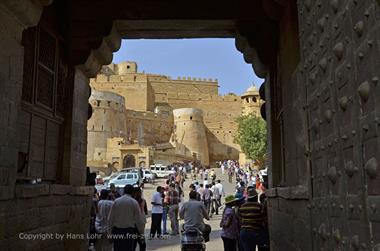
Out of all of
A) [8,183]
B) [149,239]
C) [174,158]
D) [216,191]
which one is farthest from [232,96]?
[8,183]

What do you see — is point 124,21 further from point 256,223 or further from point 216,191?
point 216,191

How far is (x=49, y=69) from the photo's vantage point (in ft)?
20.0

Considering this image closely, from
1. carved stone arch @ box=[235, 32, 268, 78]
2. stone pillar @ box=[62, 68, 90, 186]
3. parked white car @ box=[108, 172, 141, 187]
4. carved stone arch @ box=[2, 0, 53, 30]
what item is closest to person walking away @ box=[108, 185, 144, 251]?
stone pillar @ box=[62, 68, 90, 186]

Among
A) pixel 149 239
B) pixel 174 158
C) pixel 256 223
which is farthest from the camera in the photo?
pixel 174 158

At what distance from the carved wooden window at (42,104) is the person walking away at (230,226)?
2.59 metres

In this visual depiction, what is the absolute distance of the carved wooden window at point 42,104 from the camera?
5.27 meters

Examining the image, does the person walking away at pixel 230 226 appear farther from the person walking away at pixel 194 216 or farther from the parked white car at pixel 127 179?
the parked white car at pixel 127 179

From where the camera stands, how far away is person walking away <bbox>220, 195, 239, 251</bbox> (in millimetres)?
6355

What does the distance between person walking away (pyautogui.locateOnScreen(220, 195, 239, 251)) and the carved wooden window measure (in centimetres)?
259

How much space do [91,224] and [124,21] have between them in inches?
146

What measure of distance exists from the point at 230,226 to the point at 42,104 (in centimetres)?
318

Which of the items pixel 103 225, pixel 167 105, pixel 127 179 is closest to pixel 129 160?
pixel 127 179

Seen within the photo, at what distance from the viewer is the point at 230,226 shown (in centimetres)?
638

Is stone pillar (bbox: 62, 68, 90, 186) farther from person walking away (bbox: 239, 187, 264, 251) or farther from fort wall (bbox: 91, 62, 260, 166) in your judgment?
fort wall (bbox: 91, 62, 260, 166)
